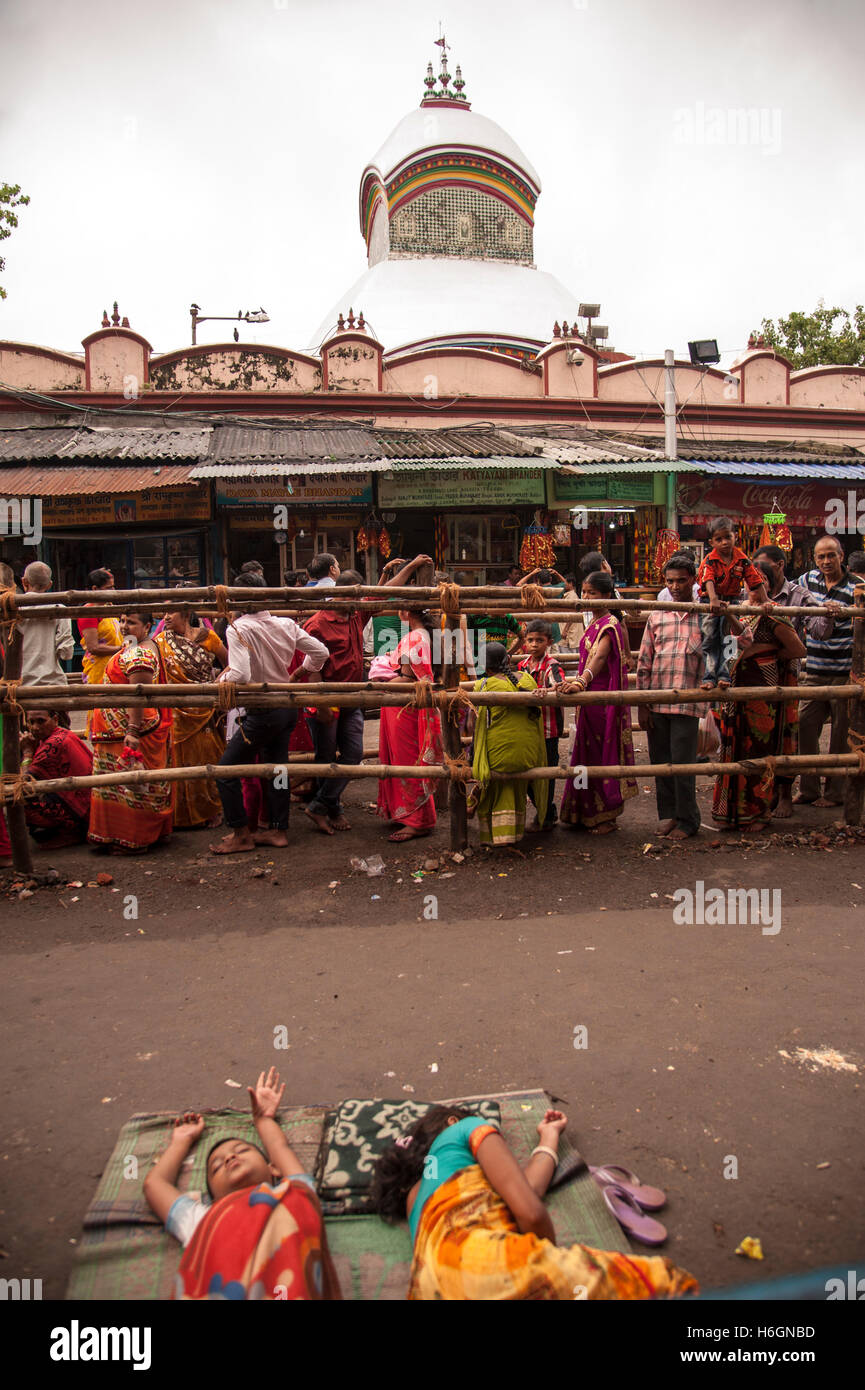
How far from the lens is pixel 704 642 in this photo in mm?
6234

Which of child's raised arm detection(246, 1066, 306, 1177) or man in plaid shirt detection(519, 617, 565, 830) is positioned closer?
child's raised arm detection(246, 1066, 306, 1177)

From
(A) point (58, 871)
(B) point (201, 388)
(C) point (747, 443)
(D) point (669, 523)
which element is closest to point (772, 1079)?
(A) point (58, 871)

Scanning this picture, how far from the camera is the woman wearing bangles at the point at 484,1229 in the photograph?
1.96 meters

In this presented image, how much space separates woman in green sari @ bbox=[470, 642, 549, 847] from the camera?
17.5 ft

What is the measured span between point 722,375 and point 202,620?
12672 mm

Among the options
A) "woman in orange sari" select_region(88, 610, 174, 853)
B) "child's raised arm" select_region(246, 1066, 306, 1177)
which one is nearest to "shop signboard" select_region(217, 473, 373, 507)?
"woman in orange sari" select_region(88, 610, 174, 853)

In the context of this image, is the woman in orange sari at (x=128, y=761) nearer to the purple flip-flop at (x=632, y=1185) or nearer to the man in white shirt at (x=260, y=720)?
the man in white shirt at (x=260, y=720)

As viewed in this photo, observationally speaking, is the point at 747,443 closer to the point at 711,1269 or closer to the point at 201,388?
the point at 201,388

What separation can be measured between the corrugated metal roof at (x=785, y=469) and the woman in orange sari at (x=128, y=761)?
1038 cm

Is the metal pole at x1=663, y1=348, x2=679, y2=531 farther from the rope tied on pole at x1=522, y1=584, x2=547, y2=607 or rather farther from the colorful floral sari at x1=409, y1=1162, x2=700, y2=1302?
the colorful floral sari at x1=409, y1=1162, x2=700, y2=1302

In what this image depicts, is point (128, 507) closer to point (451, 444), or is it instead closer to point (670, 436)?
point (451, 444)

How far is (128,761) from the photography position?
18.5ft

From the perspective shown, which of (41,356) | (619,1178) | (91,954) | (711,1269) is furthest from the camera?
(41,356)

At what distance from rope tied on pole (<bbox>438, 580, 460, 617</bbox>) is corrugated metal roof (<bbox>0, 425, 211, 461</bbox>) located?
303 inches
